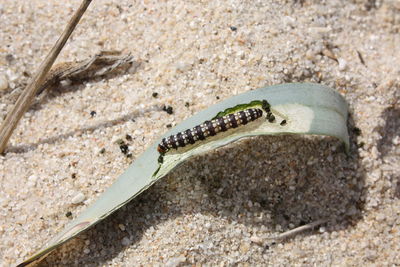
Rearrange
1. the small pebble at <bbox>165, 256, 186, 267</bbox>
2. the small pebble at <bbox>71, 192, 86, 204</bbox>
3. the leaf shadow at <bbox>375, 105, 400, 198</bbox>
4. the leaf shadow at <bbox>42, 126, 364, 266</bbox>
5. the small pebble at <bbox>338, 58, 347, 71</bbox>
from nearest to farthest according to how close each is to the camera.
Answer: the small pebble at <bbox>165, 256, 186, 267</bbox> < the leaf shadow at <bbox>42, 126, 364, 266</bbox> < the small pebble at <bbox>71, 192, 86, 204</bbox> < the leaf shadow at <bbox>375, 105, 400, 198</bbox> < the small pebble at <bbox>338, 58, 347, 71</bbox>

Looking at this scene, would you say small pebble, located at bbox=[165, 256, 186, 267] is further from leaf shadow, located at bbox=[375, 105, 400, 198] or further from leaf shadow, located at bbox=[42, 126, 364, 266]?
leaf shadow, located at bbox=[375, 105, 400, 198]

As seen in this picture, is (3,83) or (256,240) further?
(3,83)

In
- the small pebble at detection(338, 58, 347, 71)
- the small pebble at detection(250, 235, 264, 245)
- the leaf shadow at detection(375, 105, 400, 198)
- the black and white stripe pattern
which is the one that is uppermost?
the black and white stripe pattern

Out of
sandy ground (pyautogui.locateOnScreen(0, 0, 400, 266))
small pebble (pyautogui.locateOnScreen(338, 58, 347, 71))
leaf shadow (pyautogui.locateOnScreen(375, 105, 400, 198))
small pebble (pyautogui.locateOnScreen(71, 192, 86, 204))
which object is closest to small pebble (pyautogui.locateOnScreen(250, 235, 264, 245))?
sandy ground (pyautogui.locateOnScreen(0, 0, 400, 266))

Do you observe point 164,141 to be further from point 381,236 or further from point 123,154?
point 381,236

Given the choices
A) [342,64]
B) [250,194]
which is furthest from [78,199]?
[342,64]

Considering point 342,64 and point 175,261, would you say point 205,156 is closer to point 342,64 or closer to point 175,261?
point 175,261
